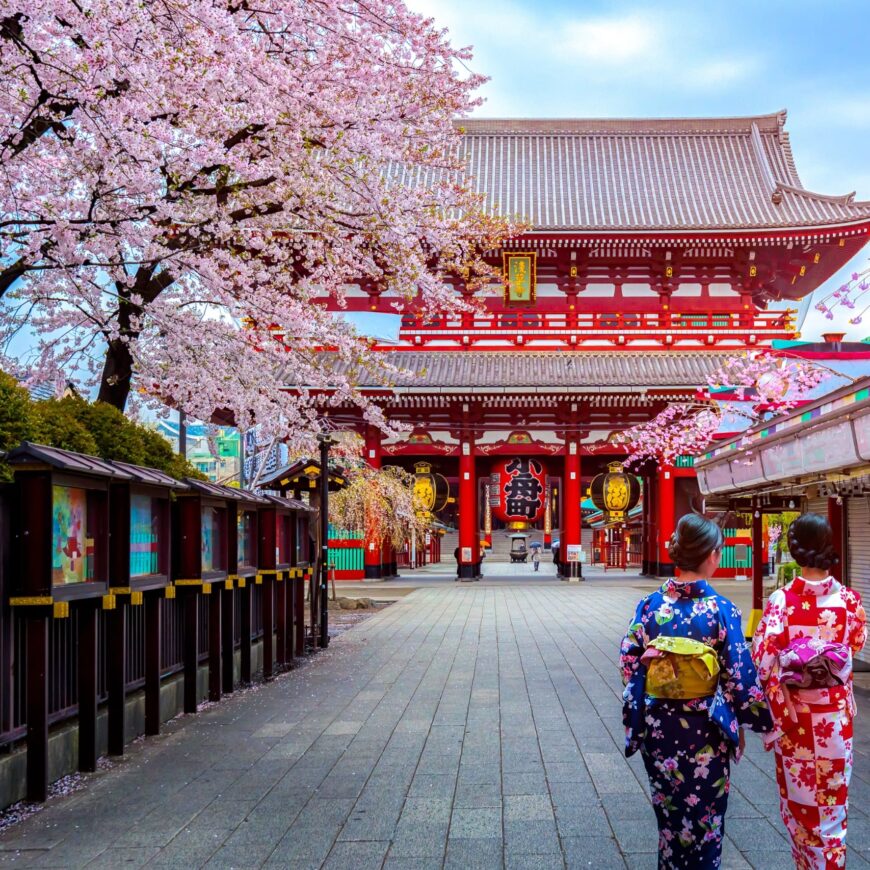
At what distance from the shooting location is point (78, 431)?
7.45m

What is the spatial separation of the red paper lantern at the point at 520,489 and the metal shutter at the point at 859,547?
17.3 m

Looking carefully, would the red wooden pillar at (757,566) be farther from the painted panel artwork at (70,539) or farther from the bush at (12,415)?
the bush at (12,415)

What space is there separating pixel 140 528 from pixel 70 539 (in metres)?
1.32

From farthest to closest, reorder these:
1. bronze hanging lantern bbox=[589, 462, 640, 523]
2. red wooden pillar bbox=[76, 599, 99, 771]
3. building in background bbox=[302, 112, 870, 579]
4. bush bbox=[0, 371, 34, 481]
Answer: bronze hanging lantern bbox=[589, 462, 640, 523] < building in background bbox=[302, 112, 870, 579] < red wooden pillar bbox=[76, 599, 99, 771] < bush bbox=[0, 371, 34, 481]

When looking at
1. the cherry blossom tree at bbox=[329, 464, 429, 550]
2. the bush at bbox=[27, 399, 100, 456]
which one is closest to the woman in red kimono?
the bush at bbox=[27, 399, 100, 456]

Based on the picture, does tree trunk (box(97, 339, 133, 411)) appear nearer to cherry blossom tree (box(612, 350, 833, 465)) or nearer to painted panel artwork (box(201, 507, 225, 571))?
painted panel artwork (box(201, 507, 225, 571))

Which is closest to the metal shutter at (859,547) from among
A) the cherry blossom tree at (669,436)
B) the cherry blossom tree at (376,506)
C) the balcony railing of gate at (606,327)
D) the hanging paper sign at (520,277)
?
the cherry blossom tree at (669,436)

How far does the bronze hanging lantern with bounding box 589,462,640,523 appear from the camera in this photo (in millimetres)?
28922

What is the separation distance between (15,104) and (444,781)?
601 centimetres

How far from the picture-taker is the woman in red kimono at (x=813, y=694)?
4.12 metres

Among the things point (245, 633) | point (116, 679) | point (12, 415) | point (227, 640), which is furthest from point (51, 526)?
point (245, 633)

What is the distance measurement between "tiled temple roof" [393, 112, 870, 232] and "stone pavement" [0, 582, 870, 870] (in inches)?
805

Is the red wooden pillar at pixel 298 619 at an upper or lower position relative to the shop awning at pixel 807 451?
lower

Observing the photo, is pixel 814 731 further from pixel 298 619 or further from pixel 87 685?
pixel 298 619
